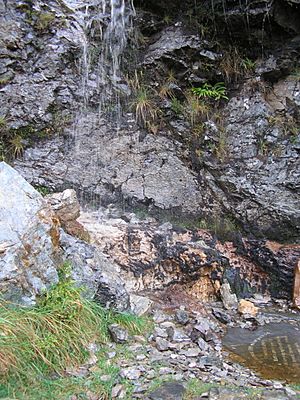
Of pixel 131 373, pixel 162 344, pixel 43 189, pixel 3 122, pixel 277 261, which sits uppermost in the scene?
pixel 3 122

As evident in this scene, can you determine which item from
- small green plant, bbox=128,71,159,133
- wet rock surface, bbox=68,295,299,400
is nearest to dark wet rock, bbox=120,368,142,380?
wet rock surface, bbox=68,295,299,400

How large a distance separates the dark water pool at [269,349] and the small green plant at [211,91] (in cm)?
353

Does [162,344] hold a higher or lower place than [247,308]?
higher

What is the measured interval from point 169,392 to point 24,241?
60.8 inches

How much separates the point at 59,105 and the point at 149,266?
9.52ft

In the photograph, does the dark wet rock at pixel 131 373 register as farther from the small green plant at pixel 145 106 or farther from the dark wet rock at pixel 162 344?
the small green plant at pixel 145 106

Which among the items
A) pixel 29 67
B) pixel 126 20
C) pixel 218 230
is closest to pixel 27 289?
pixel 218 230

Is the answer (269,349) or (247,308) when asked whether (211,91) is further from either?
(269,349)

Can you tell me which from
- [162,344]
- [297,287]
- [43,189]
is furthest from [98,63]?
[162,344]

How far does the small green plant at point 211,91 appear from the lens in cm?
604

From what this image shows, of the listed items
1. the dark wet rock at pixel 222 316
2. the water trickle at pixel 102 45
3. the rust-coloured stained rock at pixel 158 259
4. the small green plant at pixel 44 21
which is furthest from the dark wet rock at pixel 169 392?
the small green plant at pixel 44 21

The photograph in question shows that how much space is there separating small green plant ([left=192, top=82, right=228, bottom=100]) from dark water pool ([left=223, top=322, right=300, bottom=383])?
3535mm

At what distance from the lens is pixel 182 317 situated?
3.69m

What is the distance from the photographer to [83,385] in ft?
8.32
